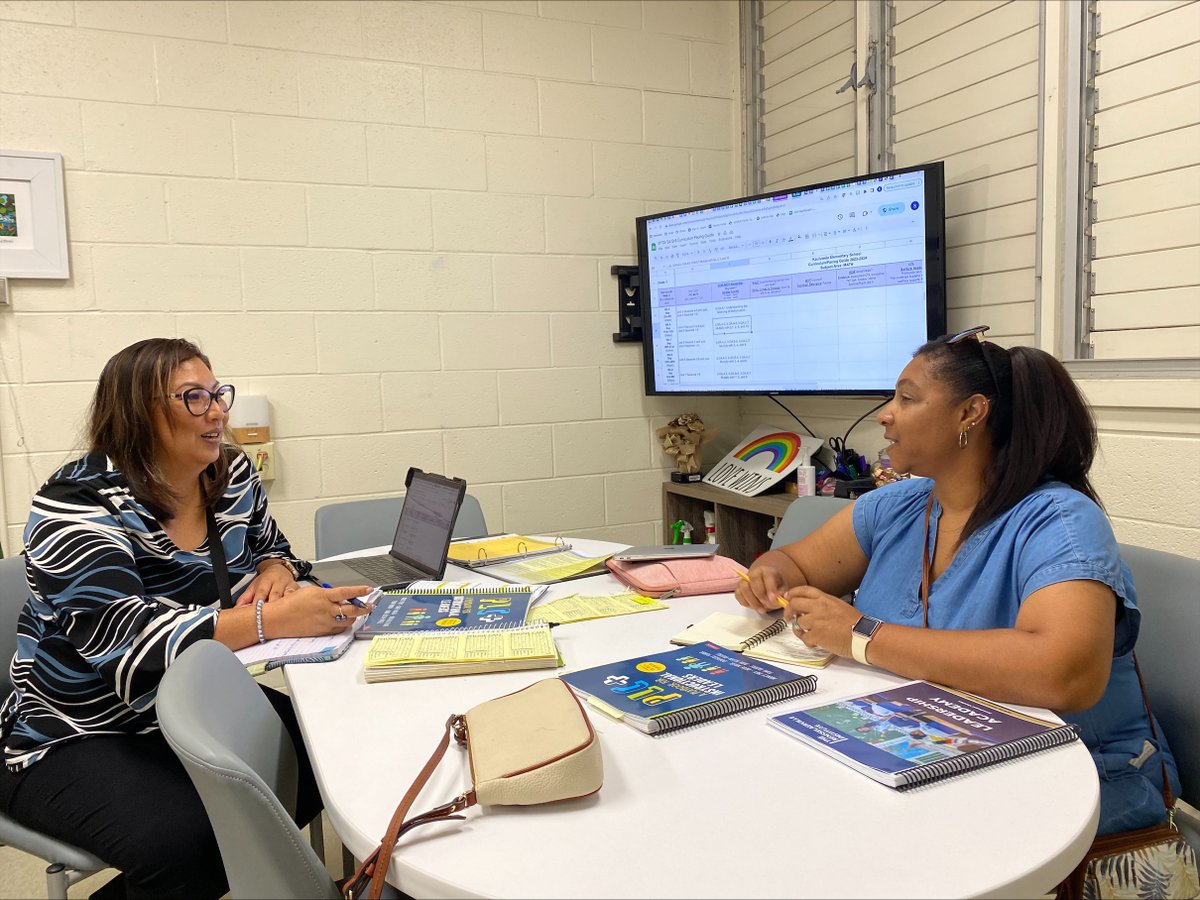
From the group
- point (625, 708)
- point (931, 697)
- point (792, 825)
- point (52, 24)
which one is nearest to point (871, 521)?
point (931, 697)

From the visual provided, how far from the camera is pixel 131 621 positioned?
152cm

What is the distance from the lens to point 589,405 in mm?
3818

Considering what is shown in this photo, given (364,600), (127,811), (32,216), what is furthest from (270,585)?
(32,216)

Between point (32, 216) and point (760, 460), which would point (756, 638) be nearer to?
point (760, 460)

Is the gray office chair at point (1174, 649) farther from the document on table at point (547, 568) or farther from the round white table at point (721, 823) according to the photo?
the document on table at point (547, 568)

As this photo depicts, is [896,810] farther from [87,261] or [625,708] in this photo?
[87,261]

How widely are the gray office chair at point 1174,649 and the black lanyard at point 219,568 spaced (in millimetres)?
1726

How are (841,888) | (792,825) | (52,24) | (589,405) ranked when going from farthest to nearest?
(589,405)
(52,24)
(792,825)
(841,888)

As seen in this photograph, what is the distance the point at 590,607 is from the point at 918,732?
0.80 metres

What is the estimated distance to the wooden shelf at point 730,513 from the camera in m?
3.44

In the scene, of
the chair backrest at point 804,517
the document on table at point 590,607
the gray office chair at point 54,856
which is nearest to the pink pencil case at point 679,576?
the document on table at point 590,607

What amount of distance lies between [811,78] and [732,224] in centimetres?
72

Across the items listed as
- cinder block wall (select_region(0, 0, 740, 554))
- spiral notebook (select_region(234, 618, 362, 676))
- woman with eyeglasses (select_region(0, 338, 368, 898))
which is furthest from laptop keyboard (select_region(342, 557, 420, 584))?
cinder block wall (select_region(0, 0, 740, 554))

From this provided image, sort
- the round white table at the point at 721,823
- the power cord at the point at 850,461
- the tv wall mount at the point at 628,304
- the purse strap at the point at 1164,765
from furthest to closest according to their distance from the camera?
the tv wall mount at the point at 628,304
the power cord at the point at 850,461
the purse strap at the point at 1164,765
the round white table at the point at 721,823
